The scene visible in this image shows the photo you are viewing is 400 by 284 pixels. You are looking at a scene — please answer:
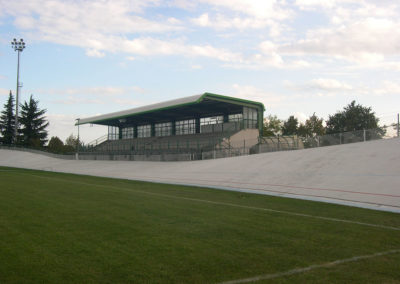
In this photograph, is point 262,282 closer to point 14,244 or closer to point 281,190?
point 14,244

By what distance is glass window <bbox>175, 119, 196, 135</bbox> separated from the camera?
53188 millimetres

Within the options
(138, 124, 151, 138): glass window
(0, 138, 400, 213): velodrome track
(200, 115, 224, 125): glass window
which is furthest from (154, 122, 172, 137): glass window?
(0, 138, 400, 213): velodrome track

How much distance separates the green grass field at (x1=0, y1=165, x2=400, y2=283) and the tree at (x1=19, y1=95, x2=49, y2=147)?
264 feet

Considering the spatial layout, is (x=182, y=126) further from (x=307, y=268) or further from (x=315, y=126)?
(x=307, y=268)

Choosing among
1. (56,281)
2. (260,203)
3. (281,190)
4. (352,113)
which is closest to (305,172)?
(281,190)

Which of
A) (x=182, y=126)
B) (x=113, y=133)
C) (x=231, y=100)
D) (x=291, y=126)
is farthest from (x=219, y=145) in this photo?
(x=291, y=126)

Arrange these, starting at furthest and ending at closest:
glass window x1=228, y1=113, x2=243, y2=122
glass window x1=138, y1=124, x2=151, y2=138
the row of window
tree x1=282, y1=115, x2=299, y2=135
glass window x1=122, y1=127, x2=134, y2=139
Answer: tree x1=282, y1=115, x2=299, y2=135 → glass window x1=122, y1=127, x2=134, y2=139 → glass window x1=138, y1=124, x2=151, y2=138 → the row of window → glass window x1=228, y1=113, x2=243, y2=122

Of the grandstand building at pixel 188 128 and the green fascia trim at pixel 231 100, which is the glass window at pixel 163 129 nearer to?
the grandstand building at pixel 188 128

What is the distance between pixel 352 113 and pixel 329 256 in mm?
71421

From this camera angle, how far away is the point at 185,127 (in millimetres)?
54469

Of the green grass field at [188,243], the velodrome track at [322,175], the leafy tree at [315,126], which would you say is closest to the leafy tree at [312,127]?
the leafy tree at [315,126]

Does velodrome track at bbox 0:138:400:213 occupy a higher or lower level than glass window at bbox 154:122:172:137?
lower

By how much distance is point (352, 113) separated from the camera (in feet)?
236

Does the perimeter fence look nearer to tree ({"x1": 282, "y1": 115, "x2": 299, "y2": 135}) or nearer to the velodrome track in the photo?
the velodrome track
